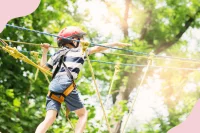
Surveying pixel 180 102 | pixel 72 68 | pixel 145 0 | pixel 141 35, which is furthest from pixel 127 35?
pixel 72 68

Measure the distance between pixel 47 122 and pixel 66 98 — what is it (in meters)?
0.28

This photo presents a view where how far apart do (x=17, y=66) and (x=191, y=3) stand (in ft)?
22.4

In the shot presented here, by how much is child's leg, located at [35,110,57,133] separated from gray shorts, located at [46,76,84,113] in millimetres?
41

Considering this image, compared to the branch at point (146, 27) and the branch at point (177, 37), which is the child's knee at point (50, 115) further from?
the branch at point (177, 37)

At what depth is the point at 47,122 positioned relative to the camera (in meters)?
3.36

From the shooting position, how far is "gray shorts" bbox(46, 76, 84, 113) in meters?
→ 3.48

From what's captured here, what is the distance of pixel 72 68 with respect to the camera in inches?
141

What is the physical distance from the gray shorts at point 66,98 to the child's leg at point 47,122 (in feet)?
0.14

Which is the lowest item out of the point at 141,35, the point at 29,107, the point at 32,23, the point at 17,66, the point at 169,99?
the point at 29,107

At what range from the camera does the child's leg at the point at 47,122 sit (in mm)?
3295

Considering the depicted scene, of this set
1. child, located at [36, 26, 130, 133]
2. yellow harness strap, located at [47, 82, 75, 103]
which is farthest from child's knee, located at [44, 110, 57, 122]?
yellow harness strap, located at [47, 82, 75, 103]

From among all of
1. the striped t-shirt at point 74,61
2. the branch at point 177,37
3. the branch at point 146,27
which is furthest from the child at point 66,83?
the branch at point 177,37

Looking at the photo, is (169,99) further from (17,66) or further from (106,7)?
(17,66)

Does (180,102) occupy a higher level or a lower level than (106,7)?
lower
